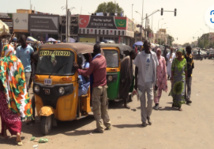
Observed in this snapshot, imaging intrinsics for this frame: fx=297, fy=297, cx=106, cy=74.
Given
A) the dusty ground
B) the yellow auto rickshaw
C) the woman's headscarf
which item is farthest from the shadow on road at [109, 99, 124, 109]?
the woman's headscarf

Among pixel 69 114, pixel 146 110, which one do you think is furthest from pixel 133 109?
pixel 69 114

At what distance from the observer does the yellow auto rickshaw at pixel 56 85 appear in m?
6.39

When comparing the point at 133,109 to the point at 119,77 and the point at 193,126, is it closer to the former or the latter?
the point at 119,77

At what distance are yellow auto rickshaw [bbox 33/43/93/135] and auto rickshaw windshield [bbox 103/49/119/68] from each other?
2222 millimetres

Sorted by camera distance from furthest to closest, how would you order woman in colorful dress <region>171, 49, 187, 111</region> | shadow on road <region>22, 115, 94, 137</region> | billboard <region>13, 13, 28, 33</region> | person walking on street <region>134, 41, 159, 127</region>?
1. billboard <region>13, 13, 28, 33</region>
2. woman in colorful dress <region>171, 49, 187, 111</region>
3. person walking on street <region>134, 41, 159, 127</region>
4. shadow on road <region>22, 115, 94, 137</region>

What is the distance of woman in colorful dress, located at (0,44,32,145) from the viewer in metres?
5.68

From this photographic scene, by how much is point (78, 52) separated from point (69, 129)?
1.81 metres

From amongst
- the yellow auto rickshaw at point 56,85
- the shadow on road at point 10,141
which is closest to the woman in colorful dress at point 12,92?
the shadow on road at point 10,141

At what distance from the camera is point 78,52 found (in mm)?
6777

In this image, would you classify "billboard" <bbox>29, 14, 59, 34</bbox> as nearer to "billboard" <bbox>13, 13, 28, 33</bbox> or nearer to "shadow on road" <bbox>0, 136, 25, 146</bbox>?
"billboard" <bbox>13, 13, 28, 33</bbox>

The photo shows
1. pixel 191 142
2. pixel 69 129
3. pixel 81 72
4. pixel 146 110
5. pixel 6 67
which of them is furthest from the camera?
pixel 146 110

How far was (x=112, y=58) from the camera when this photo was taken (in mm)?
9086

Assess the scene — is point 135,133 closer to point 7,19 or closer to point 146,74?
point 146,74

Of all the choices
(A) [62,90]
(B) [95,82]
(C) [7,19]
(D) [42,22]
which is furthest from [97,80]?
(C) [7,19]
